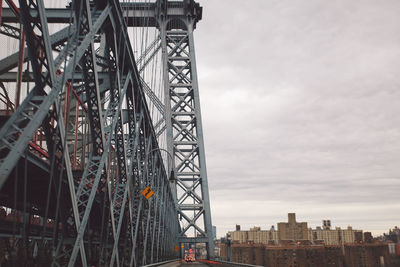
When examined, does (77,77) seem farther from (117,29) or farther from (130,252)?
(130,252)

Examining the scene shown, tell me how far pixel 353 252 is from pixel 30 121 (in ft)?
63.1

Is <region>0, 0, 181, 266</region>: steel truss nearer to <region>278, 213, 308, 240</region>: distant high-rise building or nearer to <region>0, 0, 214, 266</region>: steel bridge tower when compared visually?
<region>0, 0, 214, 266</region>: steel bridge tower

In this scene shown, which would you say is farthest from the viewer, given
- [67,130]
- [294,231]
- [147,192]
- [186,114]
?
[294,231]

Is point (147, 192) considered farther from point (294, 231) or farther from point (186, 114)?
point (294, 231)

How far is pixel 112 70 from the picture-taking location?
11.8 m

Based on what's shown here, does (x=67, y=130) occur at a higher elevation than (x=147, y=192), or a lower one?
higher

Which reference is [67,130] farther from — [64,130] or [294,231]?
[294,231]

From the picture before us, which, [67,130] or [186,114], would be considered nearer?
[67,130]

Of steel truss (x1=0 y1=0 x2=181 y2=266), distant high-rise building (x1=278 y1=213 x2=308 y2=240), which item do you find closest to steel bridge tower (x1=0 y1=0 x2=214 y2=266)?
steel truss (x1=0 y1=0 x2=181 y2=266)

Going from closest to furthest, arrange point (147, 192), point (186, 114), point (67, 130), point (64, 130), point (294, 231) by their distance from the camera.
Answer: point (64, 130)
point (67, 130)
point (147, 192)
point (186, 114)
point (294, 231)

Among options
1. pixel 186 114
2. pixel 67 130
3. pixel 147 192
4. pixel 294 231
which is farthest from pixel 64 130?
pixel 294 231

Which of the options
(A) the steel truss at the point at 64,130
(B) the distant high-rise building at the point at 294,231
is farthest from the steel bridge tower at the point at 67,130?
(B) the distant high-rise building at the point at 294,231

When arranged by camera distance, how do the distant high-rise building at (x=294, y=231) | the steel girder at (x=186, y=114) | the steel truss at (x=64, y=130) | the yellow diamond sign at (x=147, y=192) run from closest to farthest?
the steel truss at (x=64, y=130)
the yellow diamond sign at (x=147, y=192)
the steel girder at (x=186, y=114)
the distant high-rise building at (x=294, y=231)

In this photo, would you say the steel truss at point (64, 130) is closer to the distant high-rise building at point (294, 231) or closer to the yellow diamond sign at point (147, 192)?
the yellow diamond sign at point (147, 192)
